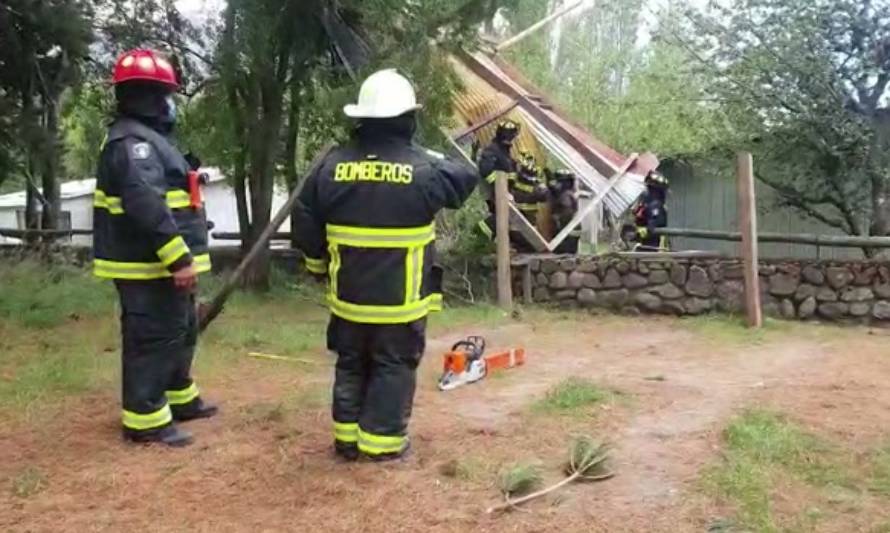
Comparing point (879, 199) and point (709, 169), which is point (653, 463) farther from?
point (709, 169)

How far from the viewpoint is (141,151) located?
452 centimetres

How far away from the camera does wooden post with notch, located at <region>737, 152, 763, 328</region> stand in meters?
8.96

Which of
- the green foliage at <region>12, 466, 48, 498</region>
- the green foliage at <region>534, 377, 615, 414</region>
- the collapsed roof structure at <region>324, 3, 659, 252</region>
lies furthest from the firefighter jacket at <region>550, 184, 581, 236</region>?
the green foliage at <region>12, 466, 48, 498</region>

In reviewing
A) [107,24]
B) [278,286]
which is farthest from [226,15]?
[278,286]

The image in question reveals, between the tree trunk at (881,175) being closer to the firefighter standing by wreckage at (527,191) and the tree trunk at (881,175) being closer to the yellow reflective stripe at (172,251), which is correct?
the firefighter standing by wreckage at (527,191)

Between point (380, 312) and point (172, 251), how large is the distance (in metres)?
1.00

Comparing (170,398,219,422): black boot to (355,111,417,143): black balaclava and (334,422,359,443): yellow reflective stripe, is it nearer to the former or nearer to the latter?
(334,422,359,443): yellow reflective stripe

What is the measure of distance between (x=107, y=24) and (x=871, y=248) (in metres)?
8.38

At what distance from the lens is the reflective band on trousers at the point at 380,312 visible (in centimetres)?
434

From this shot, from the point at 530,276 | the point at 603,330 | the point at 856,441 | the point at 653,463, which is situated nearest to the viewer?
the point at 653,463

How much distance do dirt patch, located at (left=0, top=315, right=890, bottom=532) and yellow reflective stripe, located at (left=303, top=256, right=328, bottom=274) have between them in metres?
→ 0.85

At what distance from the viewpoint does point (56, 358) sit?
6980 mm

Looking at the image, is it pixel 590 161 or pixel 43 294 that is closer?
pixel 43 294

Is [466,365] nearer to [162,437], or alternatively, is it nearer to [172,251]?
[162,437]
